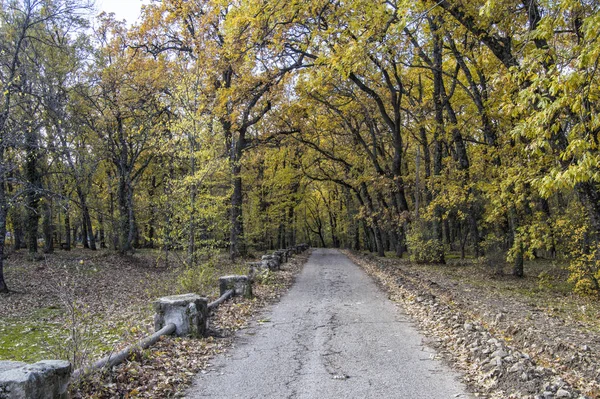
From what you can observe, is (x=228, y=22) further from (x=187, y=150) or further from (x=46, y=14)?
(x=46, y=14)

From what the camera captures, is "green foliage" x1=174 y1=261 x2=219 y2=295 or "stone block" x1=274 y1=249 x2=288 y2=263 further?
"stone block" x1=274 y1=249 x2=288 y2=263

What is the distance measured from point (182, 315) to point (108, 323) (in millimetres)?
3236

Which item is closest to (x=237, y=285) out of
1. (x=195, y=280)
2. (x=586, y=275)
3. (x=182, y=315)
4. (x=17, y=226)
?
(x=195, y=280)

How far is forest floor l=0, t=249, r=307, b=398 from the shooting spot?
471 cm

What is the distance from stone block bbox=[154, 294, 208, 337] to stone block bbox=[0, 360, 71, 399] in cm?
286

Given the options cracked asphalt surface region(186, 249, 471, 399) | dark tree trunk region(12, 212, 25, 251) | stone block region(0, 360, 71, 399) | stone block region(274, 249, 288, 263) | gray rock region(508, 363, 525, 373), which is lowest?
cracked asphalt surface region(186, 249, 471, 399)

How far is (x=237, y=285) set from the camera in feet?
34.9

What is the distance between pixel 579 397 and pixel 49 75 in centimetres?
1845

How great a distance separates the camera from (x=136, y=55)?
67.6ft

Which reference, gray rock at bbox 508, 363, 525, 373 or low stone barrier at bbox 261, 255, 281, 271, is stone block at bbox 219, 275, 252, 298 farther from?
gray rock at bbox 508, 363, 525, 373

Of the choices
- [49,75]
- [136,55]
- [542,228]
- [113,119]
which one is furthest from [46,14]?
[542,228]

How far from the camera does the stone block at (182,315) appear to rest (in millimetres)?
6719

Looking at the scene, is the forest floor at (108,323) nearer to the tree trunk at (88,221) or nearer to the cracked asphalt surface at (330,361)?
the cracked asphalt surface at (330,361)

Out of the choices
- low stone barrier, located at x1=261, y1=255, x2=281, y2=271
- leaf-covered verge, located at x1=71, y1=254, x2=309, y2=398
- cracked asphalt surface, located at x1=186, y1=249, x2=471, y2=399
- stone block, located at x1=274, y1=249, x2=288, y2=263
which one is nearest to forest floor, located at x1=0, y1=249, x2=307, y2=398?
leaf-covered verge, located at x1=71, y1=254, x2=309, y2=398
